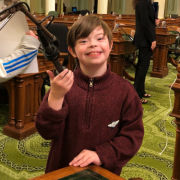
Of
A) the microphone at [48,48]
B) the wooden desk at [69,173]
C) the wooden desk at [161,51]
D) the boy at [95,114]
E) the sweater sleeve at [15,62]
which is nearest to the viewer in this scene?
the microphone at [48,48]

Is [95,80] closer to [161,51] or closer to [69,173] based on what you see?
[69,173]

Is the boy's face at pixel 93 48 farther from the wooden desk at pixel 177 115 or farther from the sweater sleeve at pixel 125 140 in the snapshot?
the wooden desk at pixel 177 115

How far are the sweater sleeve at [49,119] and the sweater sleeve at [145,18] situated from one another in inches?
119

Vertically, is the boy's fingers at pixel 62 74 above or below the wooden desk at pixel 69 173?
above

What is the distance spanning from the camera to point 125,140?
41.0 inches

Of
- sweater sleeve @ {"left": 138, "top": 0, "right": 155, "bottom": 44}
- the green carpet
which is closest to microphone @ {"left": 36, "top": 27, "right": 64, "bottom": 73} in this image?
the green carpet

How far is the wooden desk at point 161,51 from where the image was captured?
5.50m

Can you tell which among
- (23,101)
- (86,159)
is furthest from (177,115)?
(23,101)

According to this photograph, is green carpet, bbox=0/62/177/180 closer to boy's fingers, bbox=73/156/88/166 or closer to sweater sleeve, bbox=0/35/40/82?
sweater sleeve, bbox=0/35/40/82

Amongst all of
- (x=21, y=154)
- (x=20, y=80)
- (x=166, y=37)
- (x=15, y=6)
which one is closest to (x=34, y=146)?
(x=21, y=154)

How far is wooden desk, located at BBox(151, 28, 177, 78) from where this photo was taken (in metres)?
5.50

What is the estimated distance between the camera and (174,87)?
5.41 feet

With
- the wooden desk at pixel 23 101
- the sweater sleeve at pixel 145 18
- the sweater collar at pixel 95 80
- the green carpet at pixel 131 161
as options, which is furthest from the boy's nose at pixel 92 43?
the sweater sleeve at pixel 145 18

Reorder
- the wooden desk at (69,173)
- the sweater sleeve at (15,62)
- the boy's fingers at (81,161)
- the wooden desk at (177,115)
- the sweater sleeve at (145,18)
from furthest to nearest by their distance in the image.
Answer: the sweater sleeve at (145,18) → the sweater sleeve at (15,62) → the wooden desk at (177,115) → the boy's fingers at (81,161) → the wooden desk at (69,173)
